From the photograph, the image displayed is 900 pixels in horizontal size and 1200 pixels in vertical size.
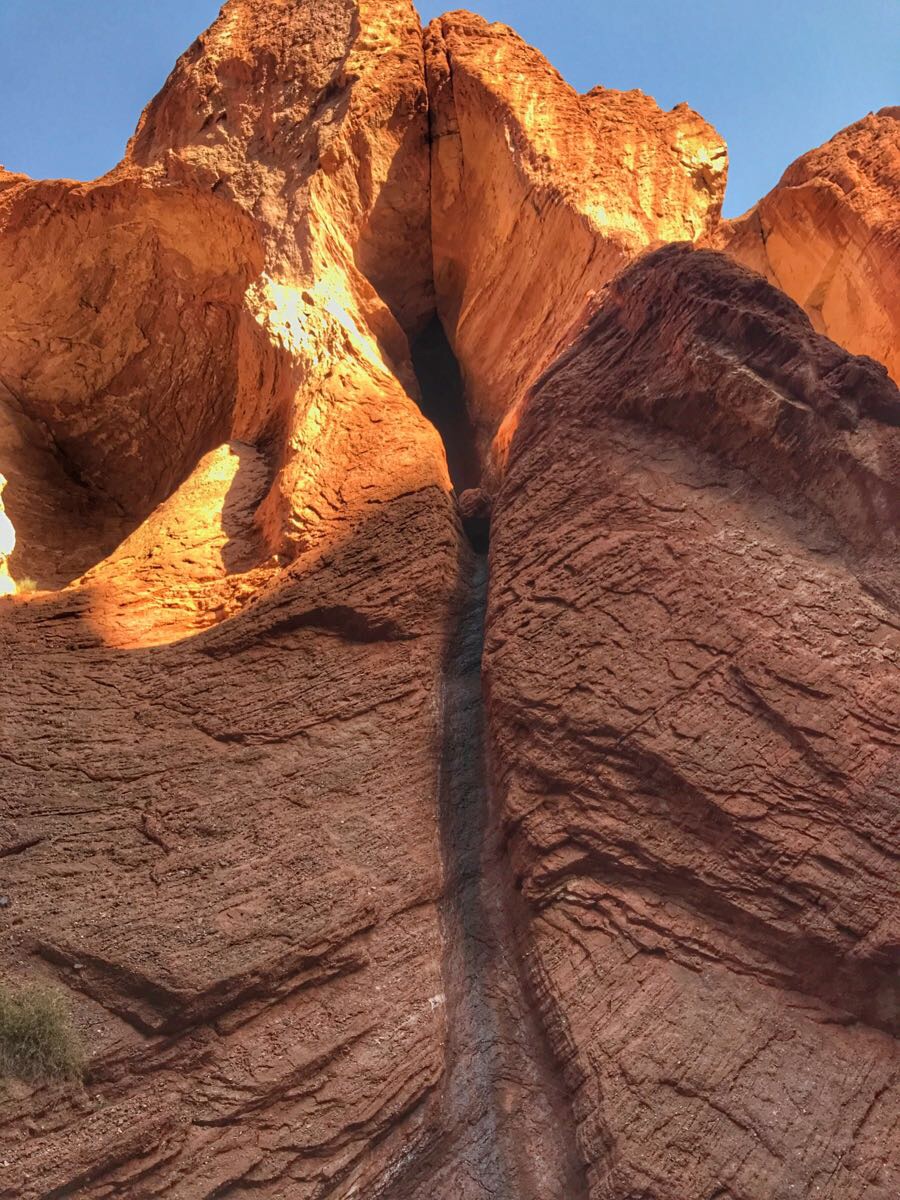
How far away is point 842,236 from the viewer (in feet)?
41.2

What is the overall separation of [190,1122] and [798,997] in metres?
2.99

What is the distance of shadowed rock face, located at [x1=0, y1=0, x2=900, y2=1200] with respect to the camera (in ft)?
15.4

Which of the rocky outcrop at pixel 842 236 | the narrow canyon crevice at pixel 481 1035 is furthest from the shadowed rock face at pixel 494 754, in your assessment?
the rocky outcrop at pixel 842 236

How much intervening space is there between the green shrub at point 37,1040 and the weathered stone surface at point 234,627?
0.09 meters

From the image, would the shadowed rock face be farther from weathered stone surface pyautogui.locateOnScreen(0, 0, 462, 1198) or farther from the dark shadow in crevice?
the dark shadow in crevice

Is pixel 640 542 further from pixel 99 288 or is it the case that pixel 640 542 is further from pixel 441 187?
pixel 99 288

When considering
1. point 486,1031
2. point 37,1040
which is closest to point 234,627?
point 37,1040

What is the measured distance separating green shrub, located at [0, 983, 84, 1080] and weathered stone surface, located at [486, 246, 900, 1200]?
2.38 m

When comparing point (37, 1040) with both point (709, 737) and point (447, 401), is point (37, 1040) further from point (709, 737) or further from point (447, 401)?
point (447, 401)

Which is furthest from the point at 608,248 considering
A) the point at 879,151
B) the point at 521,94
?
the point at 879,151

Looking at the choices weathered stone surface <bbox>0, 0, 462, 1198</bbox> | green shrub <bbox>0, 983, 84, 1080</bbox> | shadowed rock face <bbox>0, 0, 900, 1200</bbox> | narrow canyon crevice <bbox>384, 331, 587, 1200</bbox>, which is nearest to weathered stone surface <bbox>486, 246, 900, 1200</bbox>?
shadowed rock face <bbox>0, 0, 900, 1200</bbox>

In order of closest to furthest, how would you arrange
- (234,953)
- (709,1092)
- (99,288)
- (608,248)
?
(709,1092)
(234,953)
(608,248)
(99,288)

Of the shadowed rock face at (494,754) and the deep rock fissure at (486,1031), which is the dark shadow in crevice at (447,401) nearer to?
the shadowed rock face at (494,754)

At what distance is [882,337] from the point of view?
11828 mm
